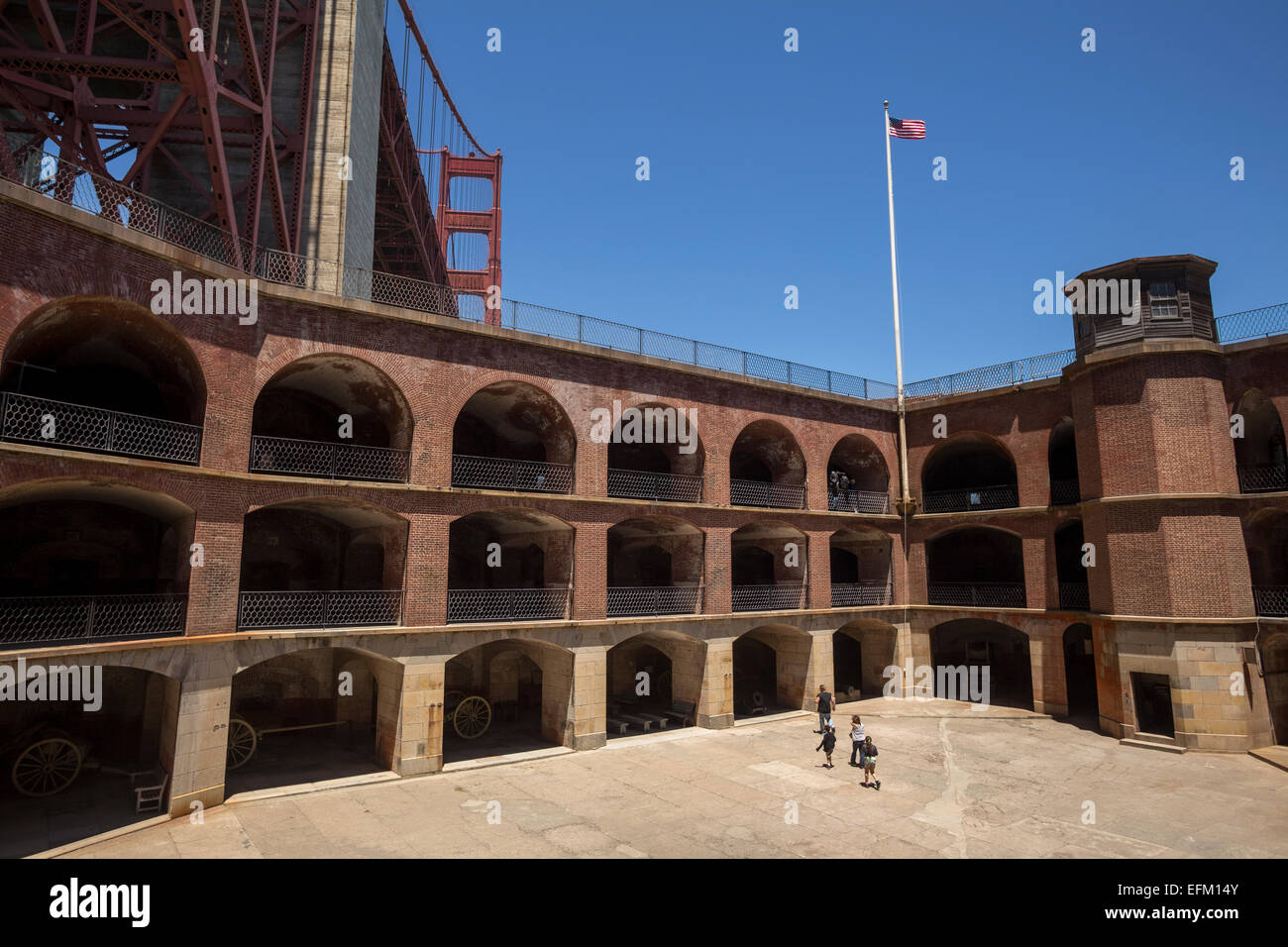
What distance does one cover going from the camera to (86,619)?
49.9 feet

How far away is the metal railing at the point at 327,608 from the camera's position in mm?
18094

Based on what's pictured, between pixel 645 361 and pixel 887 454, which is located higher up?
pixel 645 361

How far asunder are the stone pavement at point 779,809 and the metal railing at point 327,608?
13.5 feet

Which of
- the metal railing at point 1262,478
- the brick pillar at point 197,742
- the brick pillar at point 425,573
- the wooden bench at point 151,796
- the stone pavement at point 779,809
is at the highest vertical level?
the metal railing at point 1262,478

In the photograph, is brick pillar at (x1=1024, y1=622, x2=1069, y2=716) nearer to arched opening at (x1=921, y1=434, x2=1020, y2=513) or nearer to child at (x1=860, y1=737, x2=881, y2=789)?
arched opening at (x1=921, y1=434, x2=1020, y2=513)

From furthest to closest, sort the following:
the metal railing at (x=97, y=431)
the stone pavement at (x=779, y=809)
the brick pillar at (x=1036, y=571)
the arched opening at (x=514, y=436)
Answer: the brick pillar at (x=1036, y=571), the arched opening at (x=514, y=436), the metal railing at (x=97, y=431), the stone pavement at (x=779, y=809)

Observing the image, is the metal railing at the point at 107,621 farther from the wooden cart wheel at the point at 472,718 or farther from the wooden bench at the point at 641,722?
the wooden bench at the point at 641,722

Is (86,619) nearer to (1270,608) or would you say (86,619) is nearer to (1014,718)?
(1014,718)

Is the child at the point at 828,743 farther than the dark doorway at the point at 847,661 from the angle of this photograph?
No

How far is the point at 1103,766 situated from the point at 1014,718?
6727mm

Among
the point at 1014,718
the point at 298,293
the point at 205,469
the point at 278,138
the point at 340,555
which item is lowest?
the point at 1014,718

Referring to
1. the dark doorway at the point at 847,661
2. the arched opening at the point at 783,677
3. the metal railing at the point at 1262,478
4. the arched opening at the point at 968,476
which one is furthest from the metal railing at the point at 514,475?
the metal railing at the point at 1262,478
